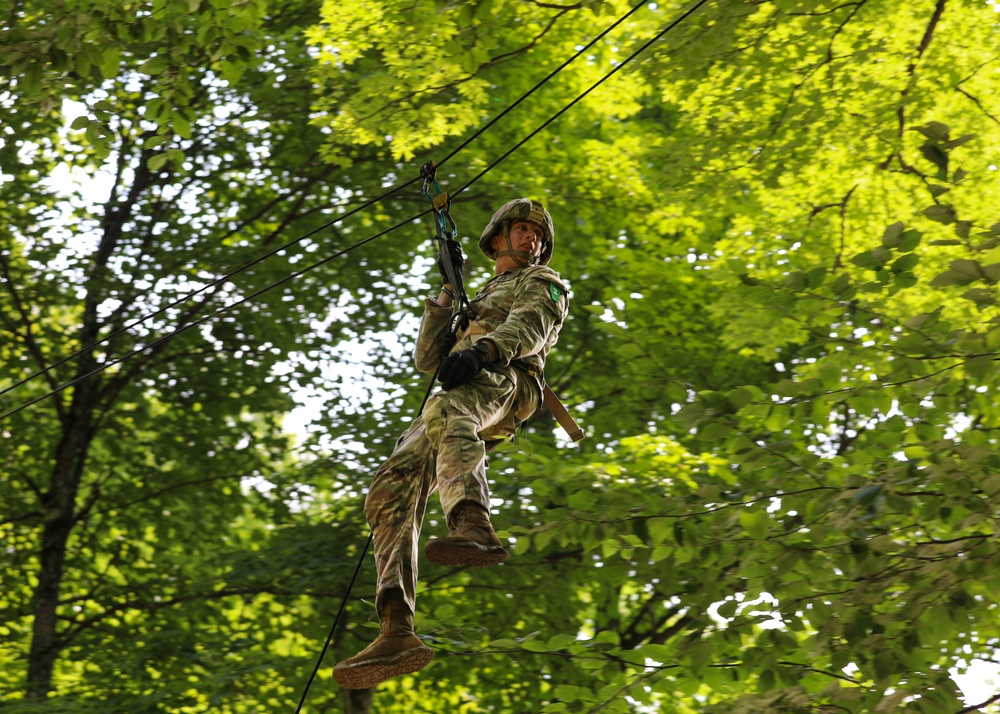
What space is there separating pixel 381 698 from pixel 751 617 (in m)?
7.14

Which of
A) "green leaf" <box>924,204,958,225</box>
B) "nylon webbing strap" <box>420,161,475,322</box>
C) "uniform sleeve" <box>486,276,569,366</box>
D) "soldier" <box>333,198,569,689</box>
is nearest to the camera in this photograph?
"soldier" <box>333,198,569,689</box>

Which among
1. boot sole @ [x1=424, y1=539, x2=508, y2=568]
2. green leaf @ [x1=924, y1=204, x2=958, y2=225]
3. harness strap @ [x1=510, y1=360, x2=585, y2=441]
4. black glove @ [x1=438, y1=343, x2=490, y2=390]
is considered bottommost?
boot sole @ [x1=424, y1=539, x2=508, y2=568]

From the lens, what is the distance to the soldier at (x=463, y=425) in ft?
13.4

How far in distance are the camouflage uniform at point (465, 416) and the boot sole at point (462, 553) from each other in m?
0.21

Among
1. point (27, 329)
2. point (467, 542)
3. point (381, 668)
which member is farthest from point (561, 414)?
point (27, 329)

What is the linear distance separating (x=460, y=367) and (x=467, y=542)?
0.66 meters

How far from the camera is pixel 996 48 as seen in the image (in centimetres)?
906

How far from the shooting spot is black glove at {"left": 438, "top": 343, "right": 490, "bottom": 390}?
13.8 ft

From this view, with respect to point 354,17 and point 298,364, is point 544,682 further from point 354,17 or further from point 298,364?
point 354,17

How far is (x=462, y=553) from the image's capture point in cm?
388

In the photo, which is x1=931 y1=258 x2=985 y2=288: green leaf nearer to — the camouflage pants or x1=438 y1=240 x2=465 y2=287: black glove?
the camouflage pants

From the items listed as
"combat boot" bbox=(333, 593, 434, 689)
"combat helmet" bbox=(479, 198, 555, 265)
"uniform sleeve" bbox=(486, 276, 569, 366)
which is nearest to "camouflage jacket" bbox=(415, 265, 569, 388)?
"uniform sleeve" bbox=(486, 276, 569, 366)

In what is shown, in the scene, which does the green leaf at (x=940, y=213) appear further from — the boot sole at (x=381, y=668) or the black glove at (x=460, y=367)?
the boot sole at (x=381, y=668)

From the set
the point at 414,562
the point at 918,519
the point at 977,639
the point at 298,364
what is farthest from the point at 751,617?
the point at 298,364
